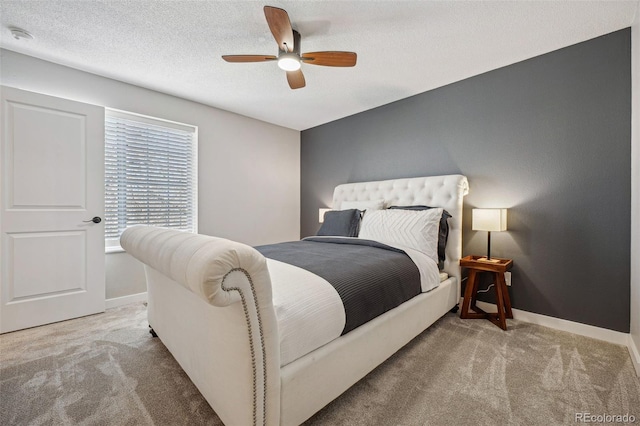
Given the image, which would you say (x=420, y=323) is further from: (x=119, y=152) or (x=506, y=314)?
(x=119, y=152)

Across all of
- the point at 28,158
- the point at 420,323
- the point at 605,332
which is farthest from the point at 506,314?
the point at 28,158

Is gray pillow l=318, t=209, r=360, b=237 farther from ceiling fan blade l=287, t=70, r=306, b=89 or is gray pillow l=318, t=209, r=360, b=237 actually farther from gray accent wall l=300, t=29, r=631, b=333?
ceiling fan blade l=287, t=70, r=306, b=89

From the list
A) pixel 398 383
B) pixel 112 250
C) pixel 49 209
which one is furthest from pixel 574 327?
pixel 49 209

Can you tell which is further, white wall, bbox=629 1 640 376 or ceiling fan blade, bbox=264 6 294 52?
white wall, bbox=629 1 640 376

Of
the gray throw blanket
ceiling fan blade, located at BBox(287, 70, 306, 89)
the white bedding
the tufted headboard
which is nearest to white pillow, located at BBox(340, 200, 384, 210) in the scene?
the tufted headboard

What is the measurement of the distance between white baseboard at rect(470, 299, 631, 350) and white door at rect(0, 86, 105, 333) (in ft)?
13.2

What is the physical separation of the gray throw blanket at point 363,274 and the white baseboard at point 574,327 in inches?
49.0

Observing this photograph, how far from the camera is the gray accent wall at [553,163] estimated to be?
2111 mm

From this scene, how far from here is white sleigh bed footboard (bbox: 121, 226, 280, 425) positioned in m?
0.88

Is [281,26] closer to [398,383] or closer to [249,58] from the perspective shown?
[249,58]

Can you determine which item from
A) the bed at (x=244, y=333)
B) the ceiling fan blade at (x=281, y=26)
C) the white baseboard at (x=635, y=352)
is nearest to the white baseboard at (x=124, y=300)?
the bed at (x=244, y=333)

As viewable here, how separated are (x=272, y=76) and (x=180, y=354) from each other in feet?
8.37

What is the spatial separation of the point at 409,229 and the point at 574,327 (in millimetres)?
1523

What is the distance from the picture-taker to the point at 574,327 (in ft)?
7.44
